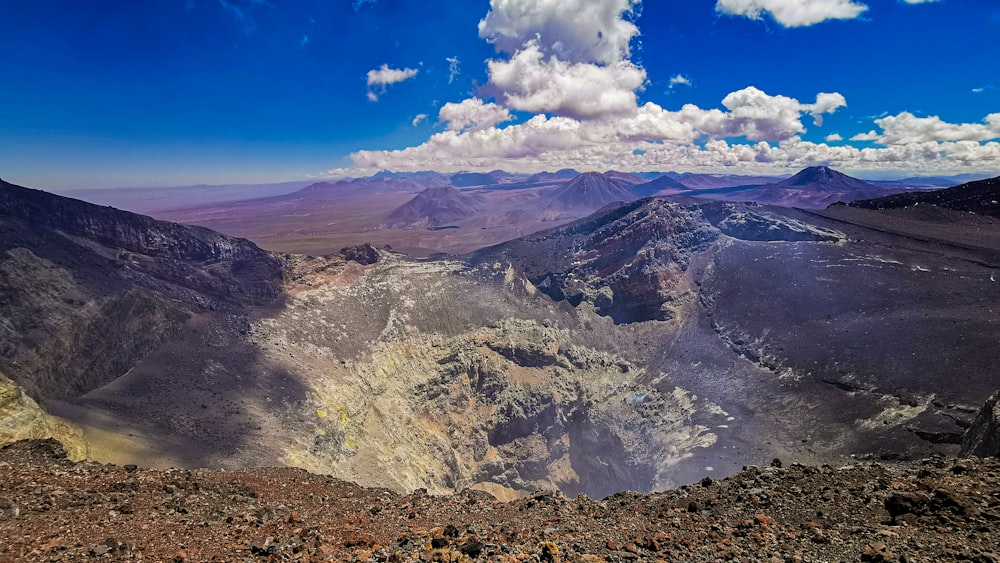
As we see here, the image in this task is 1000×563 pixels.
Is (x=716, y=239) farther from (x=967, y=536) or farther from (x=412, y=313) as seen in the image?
(x=967, y=536)

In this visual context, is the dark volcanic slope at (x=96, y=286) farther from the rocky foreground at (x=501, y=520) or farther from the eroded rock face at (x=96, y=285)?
the rocky foreground at (x=501, y=520)

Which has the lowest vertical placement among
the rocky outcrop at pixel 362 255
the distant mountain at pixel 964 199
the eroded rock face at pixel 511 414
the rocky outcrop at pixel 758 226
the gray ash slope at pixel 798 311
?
the eroded rock face at pixel 511 414

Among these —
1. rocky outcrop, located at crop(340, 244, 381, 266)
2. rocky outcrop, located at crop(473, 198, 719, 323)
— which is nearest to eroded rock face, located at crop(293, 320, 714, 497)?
rocky outcrop, located at crop(473, 198, 719, 323)

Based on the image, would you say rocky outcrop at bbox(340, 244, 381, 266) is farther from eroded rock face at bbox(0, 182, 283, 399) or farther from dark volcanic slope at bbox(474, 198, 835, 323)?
dark volcanic slope at bbox(474, 198, 835, 323)

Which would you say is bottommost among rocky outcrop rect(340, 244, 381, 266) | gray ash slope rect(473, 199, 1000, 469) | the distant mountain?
gray ash slope rect(473, 199, 1000, 469)

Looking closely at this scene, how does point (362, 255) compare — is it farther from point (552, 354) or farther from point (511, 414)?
point (511, 414)

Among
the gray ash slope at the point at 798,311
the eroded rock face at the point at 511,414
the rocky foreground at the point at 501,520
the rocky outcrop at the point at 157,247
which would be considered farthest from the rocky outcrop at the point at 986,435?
the rocky outcrop at the point at 157,247

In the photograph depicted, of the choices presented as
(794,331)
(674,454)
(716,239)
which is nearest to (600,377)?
(674,454)
